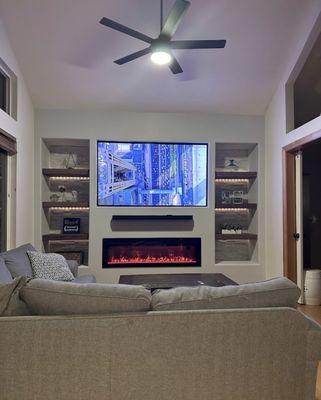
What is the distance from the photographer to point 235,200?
17.7ft

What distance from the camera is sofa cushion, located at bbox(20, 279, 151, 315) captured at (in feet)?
4.94

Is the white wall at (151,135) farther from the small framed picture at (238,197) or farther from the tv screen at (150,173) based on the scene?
the small framed picture at (238,197)

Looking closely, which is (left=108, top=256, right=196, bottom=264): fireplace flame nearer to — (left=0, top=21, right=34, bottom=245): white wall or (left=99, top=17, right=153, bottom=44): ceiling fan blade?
(left=0, top=21, right=34, bottom=245): white wall

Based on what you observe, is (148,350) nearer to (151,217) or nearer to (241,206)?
(151,217)

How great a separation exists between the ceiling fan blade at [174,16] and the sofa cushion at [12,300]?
7.50ft

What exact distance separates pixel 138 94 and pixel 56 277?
285 centimetres

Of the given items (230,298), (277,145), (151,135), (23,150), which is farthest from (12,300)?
(277,145)

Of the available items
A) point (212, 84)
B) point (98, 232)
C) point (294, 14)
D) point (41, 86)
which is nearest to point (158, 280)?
point (98, 232)

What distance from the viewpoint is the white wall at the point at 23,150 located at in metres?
3.82

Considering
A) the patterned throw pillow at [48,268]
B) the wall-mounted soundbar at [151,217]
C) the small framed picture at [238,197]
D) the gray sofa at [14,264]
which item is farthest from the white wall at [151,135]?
the gray sofa at [14,264]

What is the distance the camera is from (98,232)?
4.81 meters

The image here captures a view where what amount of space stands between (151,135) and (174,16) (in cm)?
242

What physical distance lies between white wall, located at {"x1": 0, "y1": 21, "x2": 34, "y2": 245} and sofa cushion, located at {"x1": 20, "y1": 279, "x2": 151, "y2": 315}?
9.00 ft

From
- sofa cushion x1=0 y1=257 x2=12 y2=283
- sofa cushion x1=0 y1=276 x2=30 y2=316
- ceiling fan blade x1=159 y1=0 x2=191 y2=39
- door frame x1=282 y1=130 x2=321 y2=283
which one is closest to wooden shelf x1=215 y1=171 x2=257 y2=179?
door frame x1=282 y1=130 x2=321 y2=283
